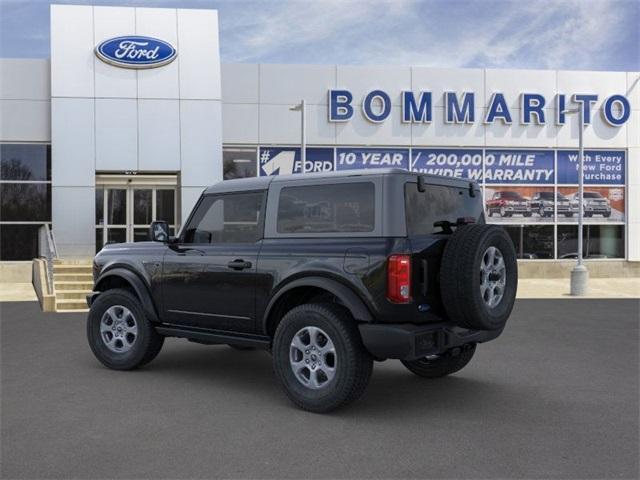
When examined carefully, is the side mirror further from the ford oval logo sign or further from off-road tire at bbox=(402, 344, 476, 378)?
the ford oval logo sign

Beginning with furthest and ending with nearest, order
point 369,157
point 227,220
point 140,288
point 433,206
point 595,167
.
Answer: point 595,167
point 369,157
point 140,288
point 227,220
point 433,206

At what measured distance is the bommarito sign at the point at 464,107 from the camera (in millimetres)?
19281

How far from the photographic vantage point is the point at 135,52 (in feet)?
57.6

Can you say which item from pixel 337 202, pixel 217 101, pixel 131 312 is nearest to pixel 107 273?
pixel 131 312

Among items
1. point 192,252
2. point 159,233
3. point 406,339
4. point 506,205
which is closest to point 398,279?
point 406,339

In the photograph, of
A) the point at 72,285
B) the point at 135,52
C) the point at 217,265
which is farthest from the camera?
the point at 135,52

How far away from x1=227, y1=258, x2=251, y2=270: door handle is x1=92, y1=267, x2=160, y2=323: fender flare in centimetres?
125

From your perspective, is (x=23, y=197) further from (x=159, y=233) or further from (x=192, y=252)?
(x=192, y=252)

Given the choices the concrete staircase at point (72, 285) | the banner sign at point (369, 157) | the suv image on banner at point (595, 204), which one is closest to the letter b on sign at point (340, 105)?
the banner sign at point (369, 157)

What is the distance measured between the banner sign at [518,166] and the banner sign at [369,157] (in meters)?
2.73

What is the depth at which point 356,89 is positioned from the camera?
19328 millimetres

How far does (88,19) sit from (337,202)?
14965mm

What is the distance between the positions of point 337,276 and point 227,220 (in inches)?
65.0

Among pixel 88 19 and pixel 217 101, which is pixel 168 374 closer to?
pixel 217 101
